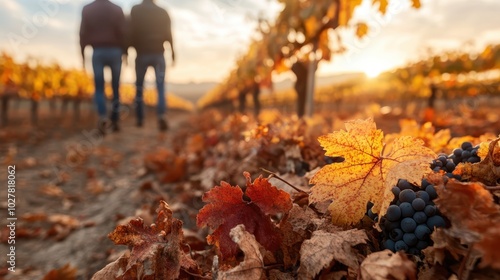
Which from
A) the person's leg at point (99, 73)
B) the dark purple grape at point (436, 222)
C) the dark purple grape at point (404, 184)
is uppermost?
the person's leg at point (99, 73)

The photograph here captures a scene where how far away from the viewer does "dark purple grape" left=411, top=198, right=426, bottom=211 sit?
834mm

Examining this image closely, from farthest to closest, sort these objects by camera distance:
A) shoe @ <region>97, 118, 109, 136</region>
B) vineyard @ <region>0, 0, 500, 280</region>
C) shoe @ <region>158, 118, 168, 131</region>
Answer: shoe @ <region>158, 118, 168, 131</region> → shoe @ <region>97, 118, 109, 136</region> → vineyard @ <region>0, 0, 500, 280</region>

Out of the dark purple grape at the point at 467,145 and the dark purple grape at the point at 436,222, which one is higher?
the dark purple grape at the point at 467,145

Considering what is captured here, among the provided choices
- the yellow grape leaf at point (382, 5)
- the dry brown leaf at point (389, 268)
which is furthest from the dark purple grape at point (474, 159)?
the yellow grape leaf at point (382, 5)

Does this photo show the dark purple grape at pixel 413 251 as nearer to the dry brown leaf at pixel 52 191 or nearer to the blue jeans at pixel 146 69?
the dry brown leaf at pixel 52 191

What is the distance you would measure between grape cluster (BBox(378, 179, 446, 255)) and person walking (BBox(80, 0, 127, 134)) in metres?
6.42

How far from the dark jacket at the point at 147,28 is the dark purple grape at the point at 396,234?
700 cm

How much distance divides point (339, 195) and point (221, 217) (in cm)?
32

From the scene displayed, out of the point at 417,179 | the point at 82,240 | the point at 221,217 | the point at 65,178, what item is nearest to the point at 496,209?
the point at 417,179

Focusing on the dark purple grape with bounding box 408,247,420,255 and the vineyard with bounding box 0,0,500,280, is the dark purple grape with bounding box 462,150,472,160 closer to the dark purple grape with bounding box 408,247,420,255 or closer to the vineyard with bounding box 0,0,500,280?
Result: the vineyard with bounding box 0,0,500,280

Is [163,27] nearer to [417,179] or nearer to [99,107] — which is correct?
[99,107]

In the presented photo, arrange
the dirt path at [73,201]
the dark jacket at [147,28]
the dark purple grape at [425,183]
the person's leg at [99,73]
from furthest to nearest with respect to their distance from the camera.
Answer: the dark jacket at [147,28], the person's leg at [99,73], the dirt path at [73,201], the dark purple grape at [425,183]

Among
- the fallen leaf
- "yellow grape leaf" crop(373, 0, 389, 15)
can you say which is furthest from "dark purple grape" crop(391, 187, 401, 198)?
"yellow grape leaf" crop(373, 0, 389, 15)

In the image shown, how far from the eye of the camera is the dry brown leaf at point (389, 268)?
0.70m
